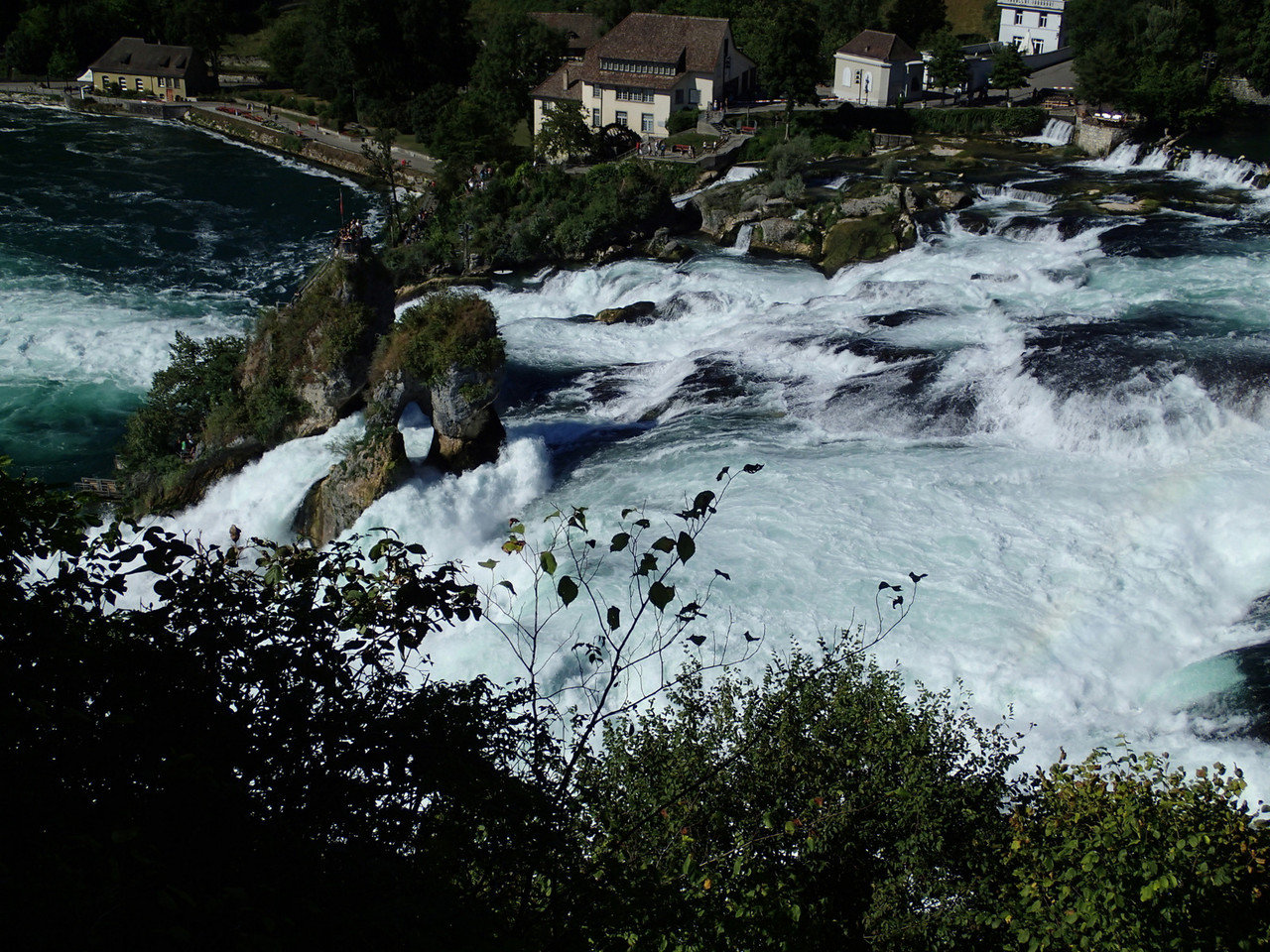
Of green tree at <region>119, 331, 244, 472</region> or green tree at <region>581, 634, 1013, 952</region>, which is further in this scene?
green tree at <region>119, 331, 244, 472</region>

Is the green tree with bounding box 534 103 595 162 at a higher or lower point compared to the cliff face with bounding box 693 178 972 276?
higher

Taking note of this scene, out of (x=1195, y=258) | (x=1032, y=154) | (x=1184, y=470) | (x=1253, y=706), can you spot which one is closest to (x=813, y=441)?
(x=1184, y=470)

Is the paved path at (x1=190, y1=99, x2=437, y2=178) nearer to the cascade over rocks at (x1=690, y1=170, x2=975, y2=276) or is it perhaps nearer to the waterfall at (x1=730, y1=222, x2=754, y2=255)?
the cascade over rocks at (x1=690, y1=170, x2=975, y2=276)

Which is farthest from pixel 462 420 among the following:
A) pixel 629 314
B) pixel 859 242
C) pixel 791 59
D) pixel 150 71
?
pixel 150 71

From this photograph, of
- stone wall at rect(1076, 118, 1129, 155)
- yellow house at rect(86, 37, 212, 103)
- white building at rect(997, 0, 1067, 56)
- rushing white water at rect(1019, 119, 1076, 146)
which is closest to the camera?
stone wall at rect(1076, 118, 1129, 155)

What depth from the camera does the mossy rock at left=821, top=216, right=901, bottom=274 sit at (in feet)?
137

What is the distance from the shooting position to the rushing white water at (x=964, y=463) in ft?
64.9

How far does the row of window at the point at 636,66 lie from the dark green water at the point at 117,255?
1517cm

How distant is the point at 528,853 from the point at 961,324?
88.1 feet

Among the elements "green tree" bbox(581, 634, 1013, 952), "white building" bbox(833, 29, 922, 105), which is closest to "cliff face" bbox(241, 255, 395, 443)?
"green tree" bbox(581, 634, 1013, 952)

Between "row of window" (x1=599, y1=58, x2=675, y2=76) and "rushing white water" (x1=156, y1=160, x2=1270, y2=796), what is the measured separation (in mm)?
27185

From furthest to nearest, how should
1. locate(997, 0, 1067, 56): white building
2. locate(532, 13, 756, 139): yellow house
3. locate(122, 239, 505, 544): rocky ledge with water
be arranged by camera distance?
locate(997, 0, 1067, 56): white building, locate(532, 13, 756, 139): yellow house, locate(122, 239, 505, 544): rocky ledge with water

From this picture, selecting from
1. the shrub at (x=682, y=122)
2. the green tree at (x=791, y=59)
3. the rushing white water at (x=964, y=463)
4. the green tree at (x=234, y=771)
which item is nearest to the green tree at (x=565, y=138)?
the shrub at (x=682, y=122)

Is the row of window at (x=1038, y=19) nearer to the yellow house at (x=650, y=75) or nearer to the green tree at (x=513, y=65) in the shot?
the yellow house at (x=650, y=75)
